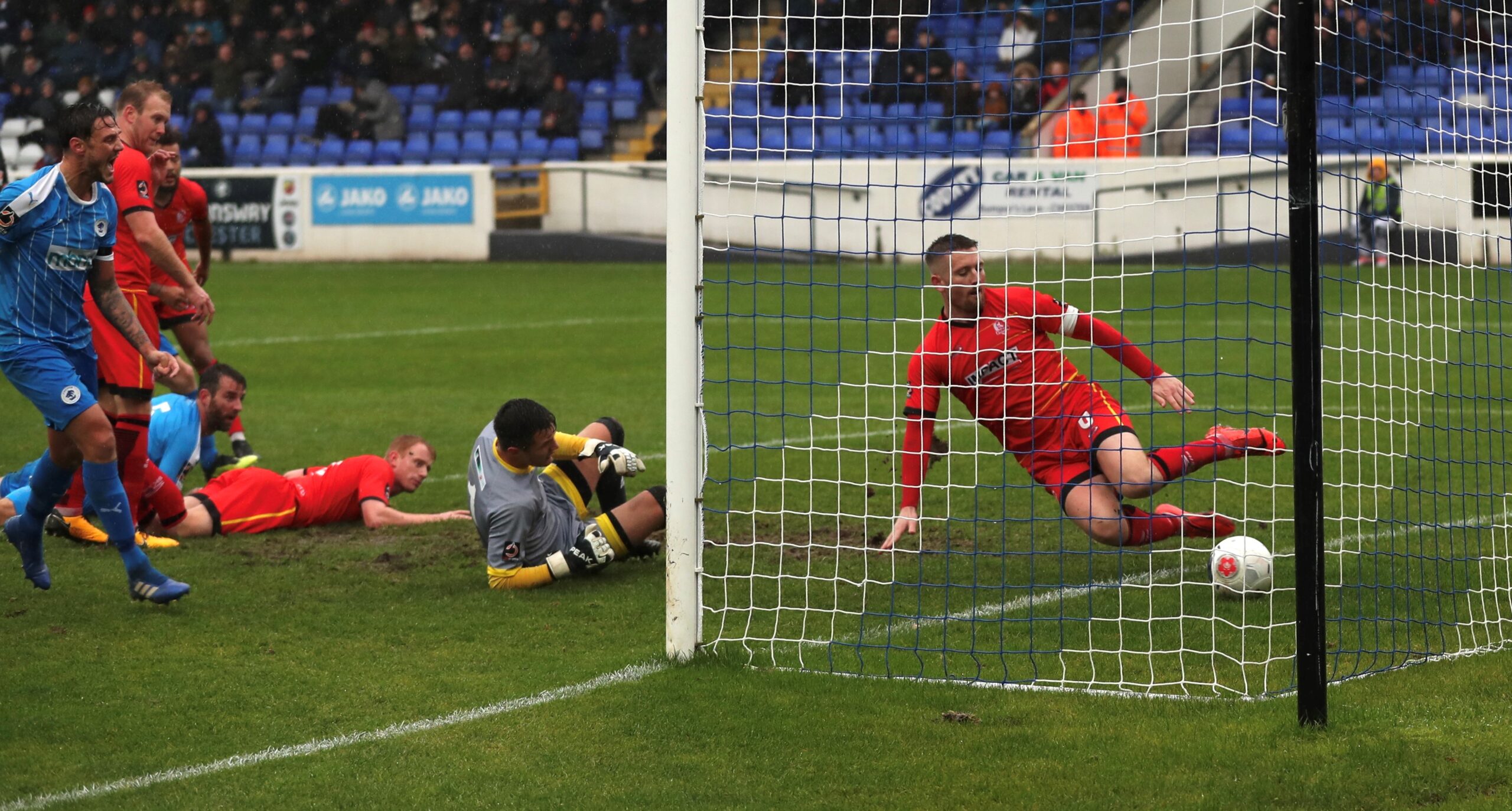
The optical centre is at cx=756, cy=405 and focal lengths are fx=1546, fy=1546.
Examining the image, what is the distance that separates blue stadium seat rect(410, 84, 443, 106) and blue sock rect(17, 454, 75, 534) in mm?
24959

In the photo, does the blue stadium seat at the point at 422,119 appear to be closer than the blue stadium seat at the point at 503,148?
No

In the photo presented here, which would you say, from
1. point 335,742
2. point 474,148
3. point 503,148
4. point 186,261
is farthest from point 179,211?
point 474,148

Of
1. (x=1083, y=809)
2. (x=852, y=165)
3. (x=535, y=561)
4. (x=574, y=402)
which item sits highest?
(x=852, y=165)

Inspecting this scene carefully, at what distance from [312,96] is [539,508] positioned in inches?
1020

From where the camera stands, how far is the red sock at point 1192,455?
647cm

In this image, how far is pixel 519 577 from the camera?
6383mm

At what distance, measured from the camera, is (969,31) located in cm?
2312

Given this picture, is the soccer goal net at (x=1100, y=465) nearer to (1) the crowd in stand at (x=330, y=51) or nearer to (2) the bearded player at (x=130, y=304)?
(2) the bearded player at (x=130, y=304)

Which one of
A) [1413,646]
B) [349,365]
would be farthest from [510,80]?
[1413,646]

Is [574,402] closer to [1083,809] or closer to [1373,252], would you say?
[1373,252]

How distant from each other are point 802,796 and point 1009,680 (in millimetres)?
1241

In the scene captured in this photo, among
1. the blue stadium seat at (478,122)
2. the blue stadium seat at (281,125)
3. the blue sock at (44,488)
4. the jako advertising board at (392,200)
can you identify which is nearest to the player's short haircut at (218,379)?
the blue sock at (44,488)

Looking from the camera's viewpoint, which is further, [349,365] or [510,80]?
[510,80]

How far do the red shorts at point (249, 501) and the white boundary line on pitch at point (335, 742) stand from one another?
3119 mm
